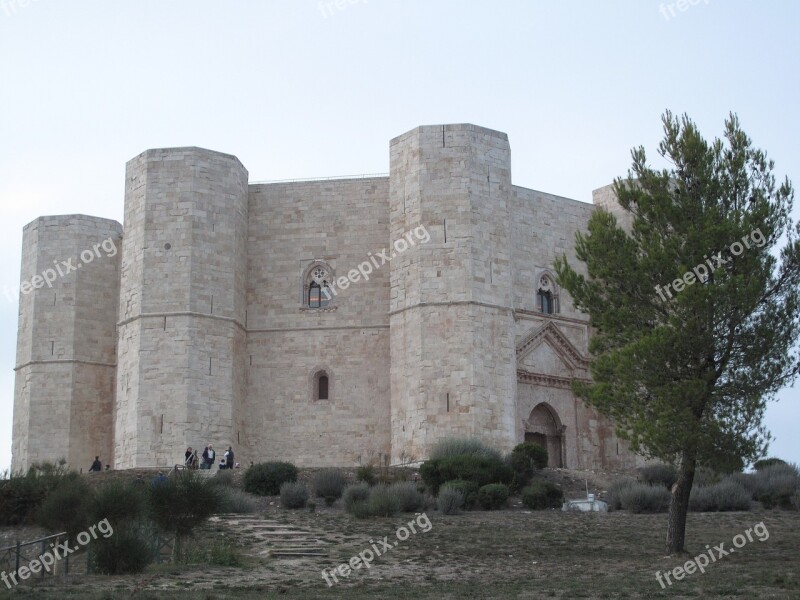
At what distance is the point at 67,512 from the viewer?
17688mm

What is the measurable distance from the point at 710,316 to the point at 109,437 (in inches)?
849

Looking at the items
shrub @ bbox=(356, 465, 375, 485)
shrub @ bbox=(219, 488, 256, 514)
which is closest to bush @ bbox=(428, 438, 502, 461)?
shrub @ bbox=(356, 465, 375, 485)

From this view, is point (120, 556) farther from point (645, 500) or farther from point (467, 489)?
point (645, 500)

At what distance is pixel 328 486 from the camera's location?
23.9 metres

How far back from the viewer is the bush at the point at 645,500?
22.4 m

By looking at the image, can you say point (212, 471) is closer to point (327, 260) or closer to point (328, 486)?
point (328, 486)

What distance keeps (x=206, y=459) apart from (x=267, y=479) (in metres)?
3.93

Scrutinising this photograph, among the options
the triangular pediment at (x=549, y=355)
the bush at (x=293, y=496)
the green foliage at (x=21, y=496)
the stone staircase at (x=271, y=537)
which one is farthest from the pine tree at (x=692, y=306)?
the triangular pediment at (x=549, y=355)

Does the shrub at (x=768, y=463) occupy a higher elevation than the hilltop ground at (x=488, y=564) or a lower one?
higher

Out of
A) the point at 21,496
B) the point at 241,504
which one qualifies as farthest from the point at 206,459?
the point at 241,504

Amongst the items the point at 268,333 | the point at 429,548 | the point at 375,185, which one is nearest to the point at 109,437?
the point at 268,333

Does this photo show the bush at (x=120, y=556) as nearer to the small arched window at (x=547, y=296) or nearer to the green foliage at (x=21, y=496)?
the green foliage at (x=21, y=496)

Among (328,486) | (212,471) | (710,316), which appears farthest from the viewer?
(212,471)

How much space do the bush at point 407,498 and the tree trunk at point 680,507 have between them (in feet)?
19.7
